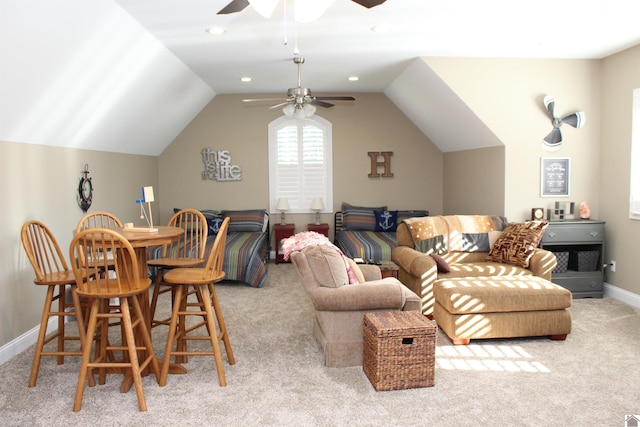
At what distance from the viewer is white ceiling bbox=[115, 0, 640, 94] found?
3.76 m

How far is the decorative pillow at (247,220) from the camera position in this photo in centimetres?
706

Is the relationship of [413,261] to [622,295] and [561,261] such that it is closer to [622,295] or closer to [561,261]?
[561,261]

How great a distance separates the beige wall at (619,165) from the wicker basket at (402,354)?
9.99ft

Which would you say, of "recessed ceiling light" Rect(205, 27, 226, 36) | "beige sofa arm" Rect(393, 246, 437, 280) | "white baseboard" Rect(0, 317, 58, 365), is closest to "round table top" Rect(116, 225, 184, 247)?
"white baseboard" Rect(0, 317, 58, 365)

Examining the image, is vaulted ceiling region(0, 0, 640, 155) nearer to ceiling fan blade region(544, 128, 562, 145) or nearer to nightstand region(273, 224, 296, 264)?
ceiling fan blade region(544, 128, 562, 145)

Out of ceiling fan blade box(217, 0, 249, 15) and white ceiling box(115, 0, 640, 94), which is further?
white ceiling box(115, 0, 640, 94)

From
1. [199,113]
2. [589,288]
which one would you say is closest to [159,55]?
[199,113]

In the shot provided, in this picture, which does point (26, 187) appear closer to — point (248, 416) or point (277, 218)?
point (248, 416)

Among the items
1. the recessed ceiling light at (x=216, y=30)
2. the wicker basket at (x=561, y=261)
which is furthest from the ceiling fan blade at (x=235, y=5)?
the wicker basket at (x=561, y=261)

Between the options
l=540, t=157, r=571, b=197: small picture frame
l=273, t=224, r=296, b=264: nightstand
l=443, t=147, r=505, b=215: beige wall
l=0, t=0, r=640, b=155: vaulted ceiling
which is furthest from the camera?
l=273, t=224, r=296, b=264: nightstand

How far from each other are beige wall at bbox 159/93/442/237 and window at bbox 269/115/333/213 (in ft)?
0.32

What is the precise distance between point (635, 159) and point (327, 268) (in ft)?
11.7

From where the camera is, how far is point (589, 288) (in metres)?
5.12

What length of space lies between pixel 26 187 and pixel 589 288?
5371 mm
